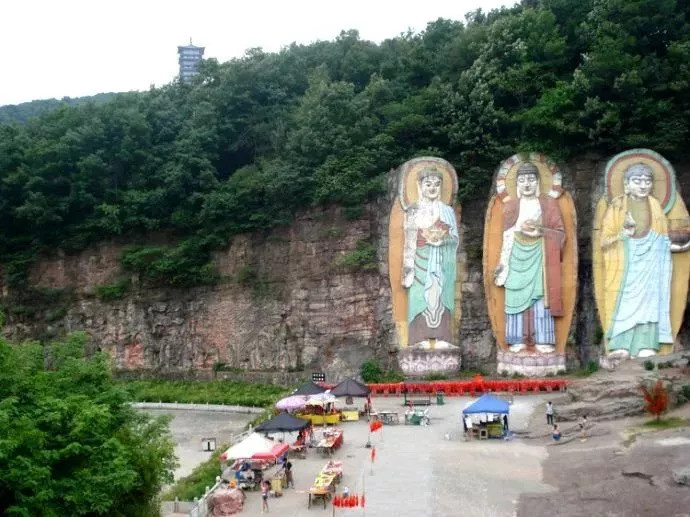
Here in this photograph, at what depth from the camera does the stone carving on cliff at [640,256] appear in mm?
25766

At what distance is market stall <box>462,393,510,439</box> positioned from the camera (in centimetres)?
1947

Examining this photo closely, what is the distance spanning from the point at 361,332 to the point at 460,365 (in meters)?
4.13

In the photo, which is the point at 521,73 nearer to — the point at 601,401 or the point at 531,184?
the point at 531,184

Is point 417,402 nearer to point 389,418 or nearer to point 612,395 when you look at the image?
point 389,418

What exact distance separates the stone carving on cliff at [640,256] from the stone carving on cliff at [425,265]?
5.38 m

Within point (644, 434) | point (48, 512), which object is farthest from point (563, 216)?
point (48, 512)

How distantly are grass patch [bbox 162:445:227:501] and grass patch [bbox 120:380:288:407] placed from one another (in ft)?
33.3

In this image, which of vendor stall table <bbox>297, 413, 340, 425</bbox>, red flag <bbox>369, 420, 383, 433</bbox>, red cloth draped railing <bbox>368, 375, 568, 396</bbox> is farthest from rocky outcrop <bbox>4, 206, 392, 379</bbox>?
red flag <bbox>369, 420, 383, 433</bbox>

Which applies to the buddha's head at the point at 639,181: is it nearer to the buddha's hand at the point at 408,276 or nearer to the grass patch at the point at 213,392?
the buddha's hand at the point at 408,276

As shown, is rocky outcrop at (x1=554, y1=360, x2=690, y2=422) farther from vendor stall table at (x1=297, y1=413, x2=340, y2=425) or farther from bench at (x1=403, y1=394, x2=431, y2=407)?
vendor stall table at (x1=297, y1=413, x2=340, y2=425)

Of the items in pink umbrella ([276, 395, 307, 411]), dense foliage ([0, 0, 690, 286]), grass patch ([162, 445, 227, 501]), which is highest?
dense foliage ([0, 0, 690, 286])

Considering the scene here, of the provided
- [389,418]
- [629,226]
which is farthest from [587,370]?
[389,418]

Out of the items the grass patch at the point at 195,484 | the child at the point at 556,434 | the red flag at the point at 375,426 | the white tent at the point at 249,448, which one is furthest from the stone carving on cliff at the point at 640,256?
the grass patch at the point at 195,484

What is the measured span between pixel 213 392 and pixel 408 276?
9060 millimetres
